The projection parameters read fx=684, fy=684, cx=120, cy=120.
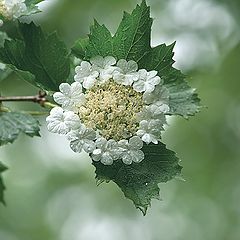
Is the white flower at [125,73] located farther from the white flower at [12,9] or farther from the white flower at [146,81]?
the white flower at [12,9]

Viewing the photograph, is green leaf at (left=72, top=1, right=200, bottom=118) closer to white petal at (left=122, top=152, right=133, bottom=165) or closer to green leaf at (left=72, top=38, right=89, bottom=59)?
green leaf at (left=72, top=38, right=89, bottom=59)

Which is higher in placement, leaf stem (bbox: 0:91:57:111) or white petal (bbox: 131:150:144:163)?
white petal (bbox: 131:150:144:163)

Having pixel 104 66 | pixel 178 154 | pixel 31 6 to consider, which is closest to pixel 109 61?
pixel 104 66

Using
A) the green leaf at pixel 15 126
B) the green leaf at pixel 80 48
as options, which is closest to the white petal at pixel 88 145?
the green leaf at pixel 80 48

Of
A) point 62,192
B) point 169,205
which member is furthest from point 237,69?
point 62,192

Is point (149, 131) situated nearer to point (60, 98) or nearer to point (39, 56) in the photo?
point (60, 98)

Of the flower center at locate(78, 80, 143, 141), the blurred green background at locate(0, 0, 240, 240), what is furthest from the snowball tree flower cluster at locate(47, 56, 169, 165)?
the blurred green background at locate(0, 0, 240, 240)
